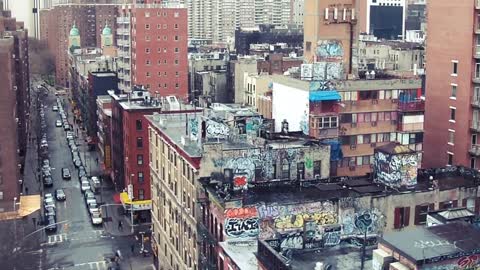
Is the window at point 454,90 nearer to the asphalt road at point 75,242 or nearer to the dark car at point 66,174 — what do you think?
the asphalt road at point 75,242

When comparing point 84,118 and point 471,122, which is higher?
point 471,122

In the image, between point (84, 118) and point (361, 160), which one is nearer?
point (361, 160)

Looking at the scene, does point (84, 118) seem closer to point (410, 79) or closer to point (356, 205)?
point (410, 79)

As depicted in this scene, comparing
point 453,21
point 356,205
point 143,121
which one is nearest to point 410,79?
point 453,21

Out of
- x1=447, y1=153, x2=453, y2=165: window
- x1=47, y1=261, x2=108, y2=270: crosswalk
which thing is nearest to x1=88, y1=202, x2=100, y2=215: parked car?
x1=47, y1=261, x2=108, y2=270: crosswalk

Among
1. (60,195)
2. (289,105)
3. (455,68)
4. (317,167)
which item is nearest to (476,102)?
(455,68)

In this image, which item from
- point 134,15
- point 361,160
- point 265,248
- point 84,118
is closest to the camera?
point 265,248

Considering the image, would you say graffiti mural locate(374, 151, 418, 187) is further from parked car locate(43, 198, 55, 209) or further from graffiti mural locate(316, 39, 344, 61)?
parked car locate(43, 198, 55, 209)

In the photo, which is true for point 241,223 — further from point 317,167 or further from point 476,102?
point 476,102
